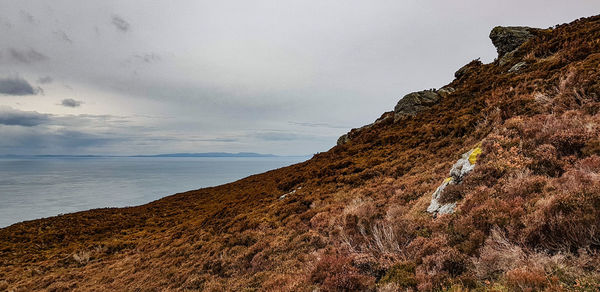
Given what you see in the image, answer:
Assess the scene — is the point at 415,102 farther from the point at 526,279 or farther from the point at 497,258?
the point at 526,279

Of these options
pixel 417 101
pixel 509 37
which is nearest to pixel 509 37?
pixel 509 37

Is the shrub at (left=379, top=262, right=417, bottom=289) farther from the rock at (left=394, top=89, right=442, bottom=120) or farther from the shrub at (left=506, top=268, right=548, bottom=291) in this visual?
the rock at (left=394, top=89, right=442, bottom=120)

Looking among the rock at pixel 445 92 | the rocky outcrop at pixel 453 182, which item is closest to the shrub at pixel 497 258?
the rocky outcrop at pixel 453 182

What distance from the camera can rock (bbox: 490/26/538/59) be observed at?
24.2 metres

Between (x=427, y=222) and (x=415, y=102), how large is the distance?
69.8 feet

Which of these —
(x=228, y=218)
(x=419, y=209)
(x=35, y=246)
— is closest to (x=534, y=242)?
(x=419, y=209)

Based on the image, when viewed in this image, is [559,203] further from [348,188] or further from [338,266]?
[348,188]

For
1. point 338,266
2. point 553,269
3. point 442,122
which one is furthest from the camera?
point 442,122

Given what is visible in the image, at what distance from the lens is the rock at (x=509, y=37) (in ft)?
79.6

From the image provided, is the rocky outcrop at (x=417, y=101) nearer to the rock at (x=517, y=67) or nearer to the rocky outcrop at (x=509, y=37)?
the rock at (x=517, y=67)

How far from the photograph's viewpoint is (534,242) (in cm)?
417

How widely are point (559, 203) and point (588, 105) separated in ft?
23.5

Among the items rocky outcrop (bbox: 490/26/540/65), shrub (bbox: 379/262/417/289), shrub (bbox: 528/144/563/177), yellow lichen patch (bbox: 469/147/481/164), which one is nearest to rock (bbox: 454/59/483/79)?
rocky outcrop (bbox: 490/26/540/65)

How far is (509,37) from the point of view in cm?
2486
